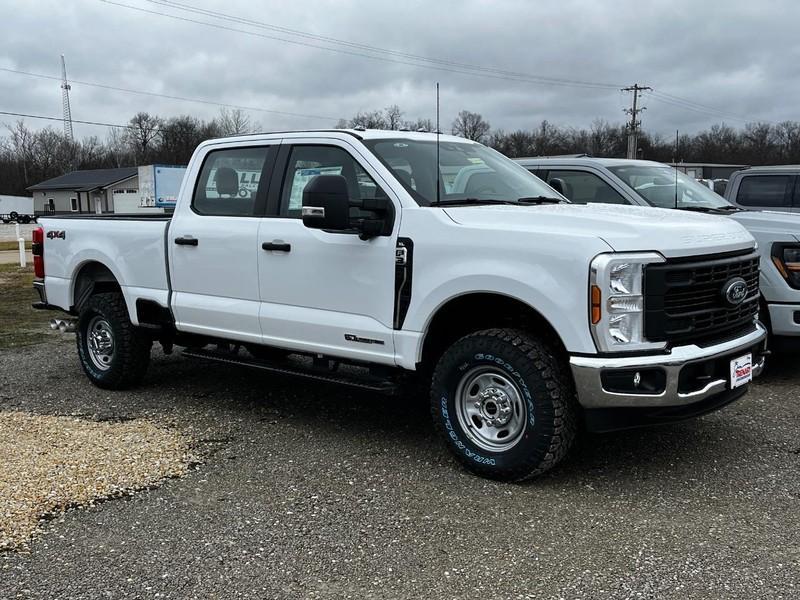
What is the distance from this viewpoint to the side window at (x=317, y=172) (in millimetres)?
Answer: 5117

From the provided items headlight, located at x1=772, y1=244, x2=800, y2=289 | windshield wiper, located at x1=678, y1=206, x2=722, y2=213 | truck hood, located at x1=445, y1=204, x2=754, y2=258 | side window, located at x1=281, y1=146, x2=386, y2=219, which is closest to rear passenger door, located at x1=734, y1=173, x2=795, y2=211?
windshield wiper, located at x1=678, y1=206, x2=722, y2=213

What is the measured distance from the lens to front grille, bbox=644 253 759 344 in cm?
403

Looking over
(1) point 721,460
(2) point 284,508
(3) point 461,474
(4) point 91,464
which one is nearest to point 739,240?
(1) point 721,460

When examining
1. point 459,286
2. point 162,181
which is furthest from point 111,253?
point 162,181

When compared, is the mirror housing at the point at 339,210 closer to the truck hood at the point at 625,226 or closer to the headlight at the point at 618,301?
the truck hood at the point at 625,226

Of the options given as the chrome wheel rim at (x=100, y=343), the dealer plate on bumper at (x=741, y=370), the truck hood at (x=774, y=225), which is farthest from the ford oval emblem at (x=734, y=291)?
the chrome wheel rim at (x=100, y=343)

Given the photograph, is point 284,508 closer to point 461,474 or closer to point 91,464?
point 461,474

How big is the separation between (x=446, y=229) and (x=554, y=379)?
3.45 ft

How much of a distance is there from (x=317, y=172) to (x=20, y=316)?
25.5 feet

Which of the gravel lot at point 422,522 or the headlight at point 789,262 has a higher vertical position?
the headlight at point 789,262

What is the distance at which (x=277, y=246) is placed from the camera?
5.29 m

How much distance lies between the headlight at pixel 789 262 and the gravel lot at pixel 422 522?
1.22 meters

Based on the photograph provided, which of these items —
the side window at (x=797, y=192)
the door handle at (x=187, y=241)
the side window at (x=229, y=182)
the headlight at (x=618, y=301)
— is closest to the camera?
the headlight at (x=618, y=301)

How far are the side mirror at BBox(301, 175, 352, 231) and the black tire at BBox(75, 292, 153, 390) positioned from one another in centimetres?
265
